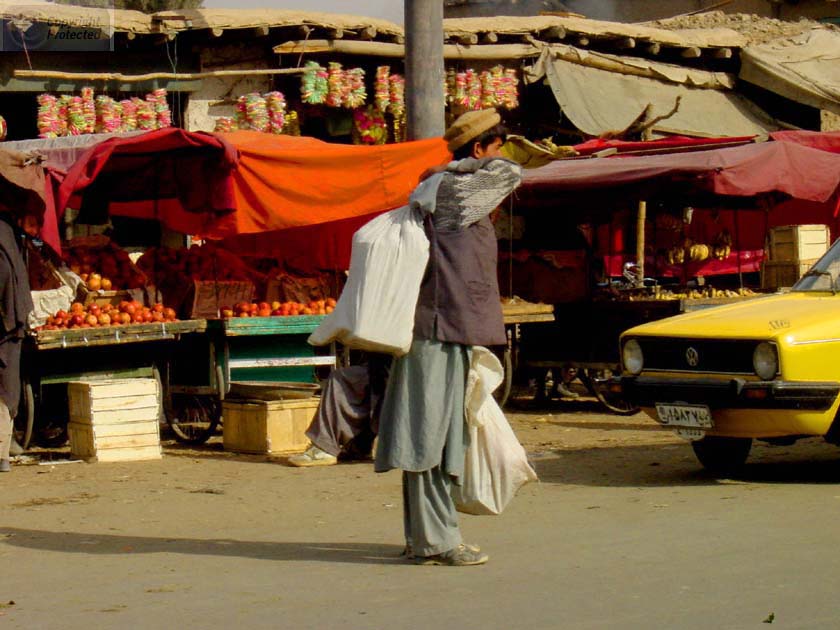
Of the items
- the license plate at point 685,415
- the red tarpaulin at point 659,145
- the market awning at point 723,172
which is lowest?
the license plate at point 685,415

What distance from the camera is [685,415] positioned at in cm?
885

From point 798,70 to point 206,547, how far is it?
49.0ft

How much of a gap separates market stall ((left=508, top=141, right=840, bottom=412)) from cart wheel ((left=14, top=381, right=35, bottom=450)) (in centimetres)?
489

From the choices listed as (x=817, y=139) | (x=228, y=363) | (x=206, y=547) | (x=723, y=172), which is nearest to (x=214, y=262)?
(x=228, y=363)

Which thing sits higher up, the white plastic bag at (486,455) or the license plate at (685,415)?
the white plastic bag at (486,455)

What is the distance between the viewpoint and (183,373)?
12594 mm

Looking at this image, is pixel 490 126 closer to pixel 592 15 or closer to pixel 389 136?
pixel 389 136

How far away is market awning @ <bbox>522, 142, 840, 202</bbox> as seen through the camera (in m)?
12.9

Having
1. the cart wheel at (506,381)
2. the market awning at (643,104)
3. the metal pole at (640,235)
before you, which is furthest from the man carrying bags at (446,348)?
the market awning at (643,104)

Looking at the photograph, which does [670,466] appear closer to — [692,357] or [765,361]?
[692,357]

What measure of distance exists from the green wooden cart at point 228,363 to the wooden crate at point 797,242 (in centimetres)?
536

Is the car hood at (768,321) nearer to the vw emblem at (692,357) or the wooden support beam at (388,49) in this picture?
the vw emblem at (692,357)

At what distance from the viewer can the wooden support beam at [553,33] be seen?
17969 millimetres

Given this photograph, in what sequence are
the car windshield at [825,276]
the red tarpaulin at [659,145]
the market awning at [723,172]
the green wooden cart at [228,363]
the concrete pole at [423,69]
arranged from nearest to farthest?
1. the car windshield at [825,276]
2. the green wooden cart at [228,363]
3. the market awning at [723,172]
4. the concrete pole at [423,69]
5. the red tarpaulin at [659,145]
